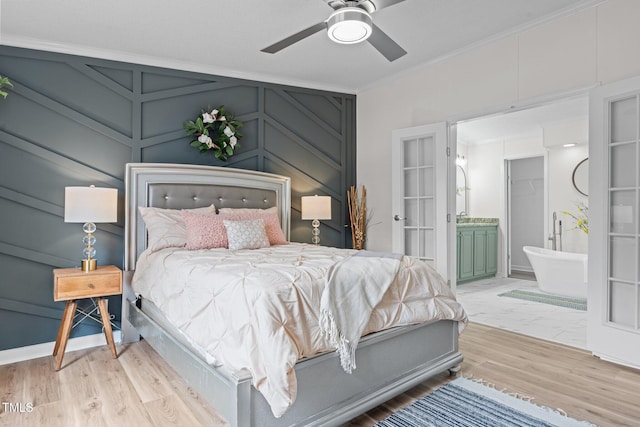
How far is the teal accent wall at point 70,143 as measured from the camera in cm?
302

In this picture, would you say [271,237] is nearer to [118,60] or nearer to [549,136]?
[118,60]

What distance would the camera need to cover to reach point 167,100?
371cm

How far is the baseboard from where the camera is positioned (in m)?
2.95

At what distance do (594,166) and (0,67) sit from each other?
473 centimetres

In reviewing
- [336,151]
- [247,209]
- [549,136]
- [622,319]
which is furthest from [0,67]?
[549,136]

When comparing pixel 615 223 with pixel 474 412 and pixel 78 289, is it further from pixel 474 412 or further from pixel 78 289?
pixel 78 289

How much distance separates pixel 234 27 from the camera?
122 inches

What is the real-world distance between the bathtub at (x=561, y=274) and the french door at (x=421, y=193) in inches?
91.0

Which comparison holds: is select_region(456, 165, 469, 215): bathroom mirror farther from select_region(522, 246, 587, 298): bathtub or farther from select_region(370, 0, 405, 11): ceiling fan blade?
select_region(370, 0, 405, 11): ceiling fan blade

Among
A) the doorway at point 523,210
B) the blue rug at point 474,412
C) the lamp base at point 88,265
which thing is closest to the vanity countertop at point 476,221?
the doorway at point 523,210

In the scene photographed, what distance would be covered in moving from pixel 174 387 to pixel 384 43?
264 cm

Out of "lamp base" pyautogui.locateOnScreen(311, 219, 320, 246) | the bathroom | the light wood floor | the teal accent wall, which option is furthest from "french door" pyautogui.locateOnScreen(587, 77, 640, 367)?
the teal accent wall

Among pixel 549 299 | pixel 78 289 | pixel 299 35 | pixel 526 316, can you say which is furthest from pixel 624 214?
pixel 78 289

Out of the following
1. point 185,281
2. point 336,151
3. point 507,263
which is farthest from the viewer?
point 507,263
